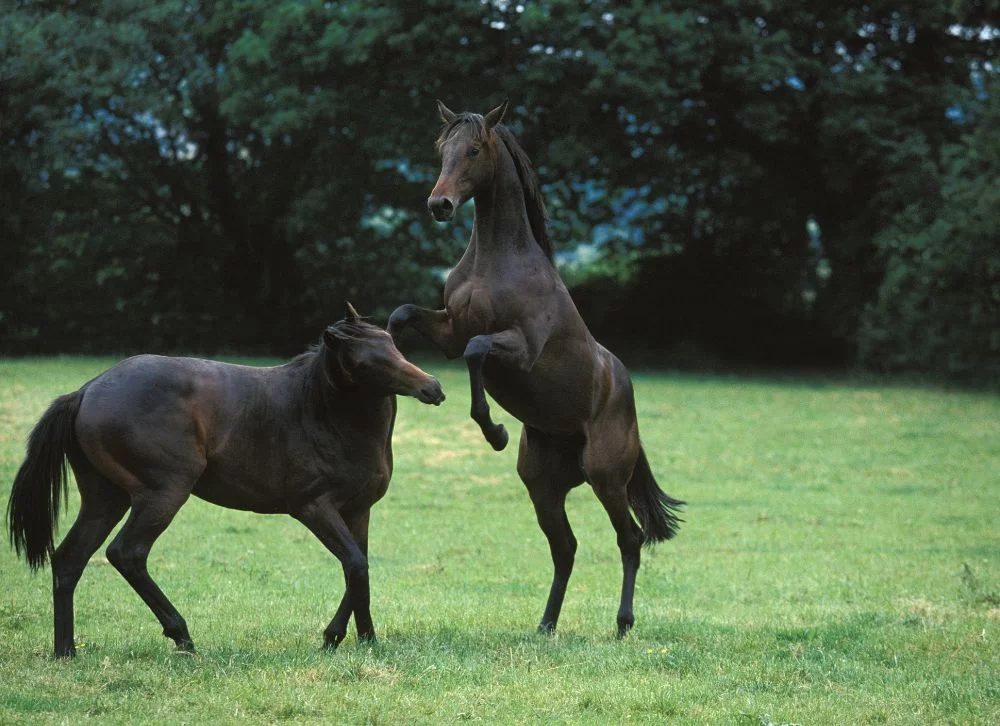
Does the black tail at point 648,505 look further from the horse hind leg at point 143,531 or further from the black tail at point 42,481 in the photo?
the black tail at point 42,481

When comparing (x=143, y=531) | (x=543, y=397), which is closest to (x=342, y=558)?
(x=143, y=531)

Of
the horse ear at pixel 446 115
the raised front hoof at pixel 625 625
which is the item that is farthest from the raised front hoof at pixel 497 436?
the horse ear at pixel 446 115

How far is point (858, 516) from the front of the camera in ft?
49.8

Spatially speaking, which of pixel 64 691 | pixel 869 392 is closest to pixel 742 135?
pixel 869 392

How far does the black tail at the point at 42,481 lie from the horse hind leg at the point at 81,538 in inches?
5.2

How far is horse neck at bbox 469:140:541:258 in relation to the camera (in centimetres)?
828

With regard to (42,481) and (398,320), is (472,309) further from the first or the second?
(42,481)

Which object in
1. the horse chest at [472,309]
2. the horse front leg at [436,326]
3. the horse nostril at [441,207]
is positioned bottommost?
the horse front leg at [436,326]

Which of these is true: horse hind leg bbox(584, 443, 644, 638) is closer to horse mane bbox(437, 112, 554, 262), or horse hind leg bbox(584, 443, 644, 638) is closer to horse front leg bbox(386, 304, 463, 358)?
horse front leg bbox(386, 304, 463, 358)

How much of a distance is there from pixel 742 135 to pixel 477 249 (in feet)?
72.8

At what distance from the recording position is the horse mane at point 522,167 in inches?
317

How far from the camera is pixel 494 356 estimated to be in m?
7.96

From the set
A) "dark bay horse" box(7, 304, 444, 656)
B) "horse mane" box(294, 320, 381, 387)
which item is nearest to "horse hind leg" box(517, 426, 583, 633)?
A: "dark bay horse" box(7, 304, 444, 656)

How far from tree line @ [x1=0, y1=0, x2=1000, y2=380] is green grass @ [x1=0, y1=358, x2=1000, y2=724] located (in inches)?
278
